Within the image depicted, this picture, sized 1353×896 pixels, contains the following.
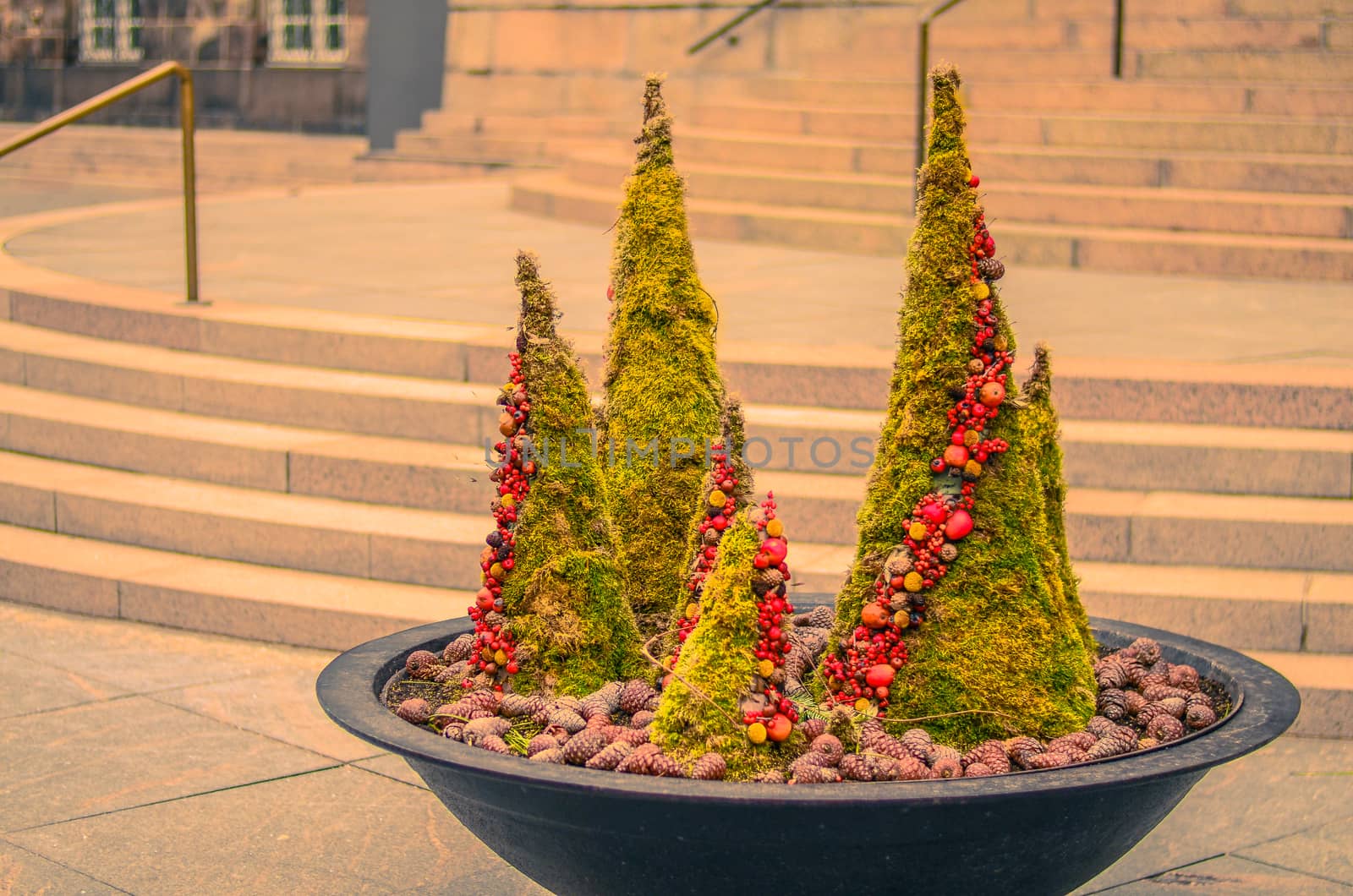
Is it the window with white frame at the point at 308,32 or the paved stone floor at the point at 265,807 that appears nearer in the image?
the paved stone floor at the point at 265,807

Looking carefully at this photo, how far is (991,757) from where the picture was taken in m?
3.58

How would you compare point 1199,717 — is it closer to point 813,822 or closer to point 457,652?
point 813,822

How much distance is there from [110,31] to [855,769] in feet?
97.6

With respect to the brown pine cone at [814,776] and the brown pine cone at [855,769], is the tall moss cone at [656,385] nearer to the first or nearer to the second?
the brown pine cone at [855,769]

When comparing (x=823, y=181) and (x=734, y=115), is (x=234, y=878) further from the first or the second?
(x=734, y=115)

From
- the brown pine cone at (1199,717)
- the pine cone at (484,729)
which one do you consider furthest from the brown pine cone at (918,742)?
the pine cone at (484,729)

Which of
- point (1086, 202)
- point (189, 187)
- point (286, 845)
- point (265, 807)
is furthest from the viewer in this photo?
point (1086, 202)

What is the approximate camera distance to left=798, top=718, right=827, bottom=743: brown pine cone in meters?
3.59

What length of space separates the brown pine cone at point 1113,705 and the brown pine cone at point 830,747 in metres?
0.78

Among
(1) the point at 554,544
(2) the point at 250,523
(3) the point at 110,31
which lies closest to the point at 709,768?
(1) the point at 554,544

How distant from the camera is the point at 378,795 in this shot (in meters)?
5.15

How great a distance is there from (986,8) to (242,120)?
1517 centimetres

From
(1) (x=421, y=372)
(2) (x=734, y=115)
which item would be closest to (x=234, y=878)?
(1) (x=421, y=372)

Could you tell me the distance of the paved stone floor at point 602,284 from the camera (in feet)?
27.1
